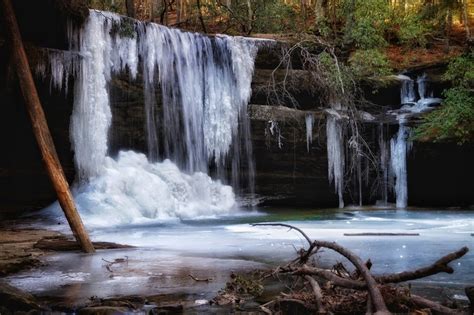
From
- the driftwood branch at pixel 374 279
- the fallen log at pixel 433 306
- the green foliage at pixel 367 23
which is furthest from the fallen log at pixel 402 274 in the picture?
the green foliage at pixel 367 23

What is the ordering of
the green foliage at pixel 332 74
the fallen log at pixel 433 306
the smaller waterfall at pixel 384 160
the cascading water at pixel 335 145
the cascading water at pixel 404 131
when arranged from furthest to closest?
the smaller waterfall at pixel 384 160 → the cascading water at pixel 404 131 → the cascading water at pixel 335 145 → the green foliage at pixel 332 74 → the fallen log at pixel 433 306

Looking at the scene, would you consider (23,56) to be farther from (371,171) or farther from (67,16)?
(371,171)

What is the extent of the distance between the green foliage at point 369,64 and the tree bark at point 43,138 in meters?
12.1

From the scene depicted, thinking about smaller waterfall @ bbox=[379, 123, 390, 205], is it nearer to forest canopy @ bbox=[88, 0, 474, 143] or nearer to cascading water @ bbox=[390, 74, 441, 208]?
cascading water @ bbox=[390, 74, 441, 208]

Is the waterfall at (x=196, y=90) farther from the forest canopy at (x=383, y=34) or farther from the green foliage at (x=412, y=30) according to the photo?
the green foliage at (x=412, y=30)

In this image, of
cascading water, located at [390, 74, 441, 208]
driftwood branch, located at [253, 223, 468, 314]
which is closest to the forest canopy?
cascading water, located at [390, 74, 441, 208]

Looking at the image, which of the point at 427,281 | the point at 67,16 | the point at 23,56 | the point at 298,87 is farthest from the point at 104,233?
the point at 298,87

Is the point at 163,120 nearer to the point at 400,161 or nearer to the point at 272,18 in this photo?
the point at 400,161

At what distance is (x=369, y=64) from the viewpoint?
19453 mm

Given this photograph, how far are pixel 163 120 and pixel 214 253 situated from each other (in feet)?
32.2

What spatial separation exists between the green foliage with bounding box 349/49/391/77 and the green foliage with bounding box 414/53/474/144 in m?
2.13

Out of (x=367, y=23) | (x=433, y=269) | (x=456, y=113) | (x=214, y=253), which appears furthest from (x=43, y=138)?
(x=367, y=23)

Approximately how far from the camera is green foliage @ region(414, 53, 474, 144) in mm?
17375

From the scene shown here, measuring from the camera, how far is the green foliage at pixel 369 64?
19.3 metres
